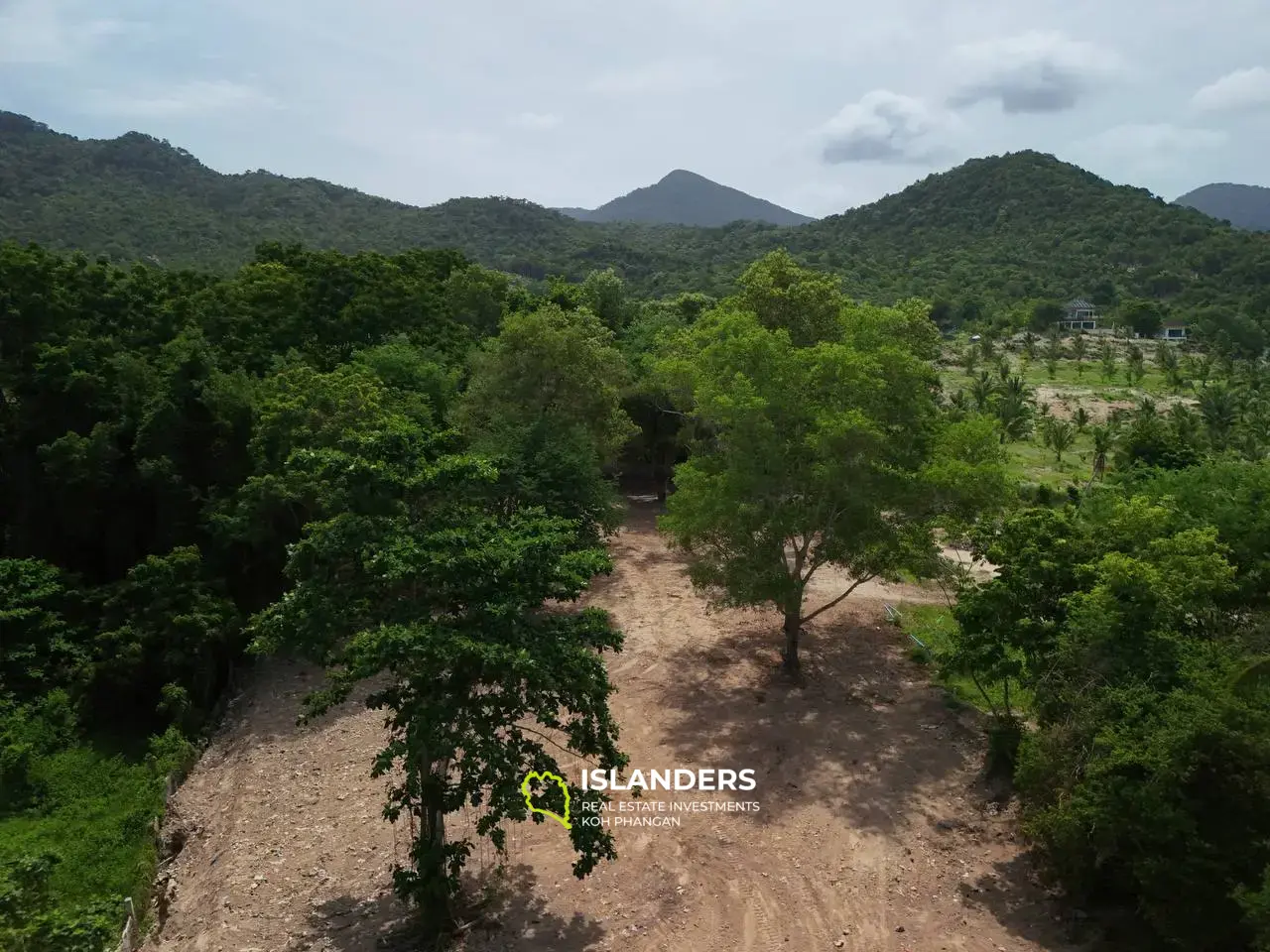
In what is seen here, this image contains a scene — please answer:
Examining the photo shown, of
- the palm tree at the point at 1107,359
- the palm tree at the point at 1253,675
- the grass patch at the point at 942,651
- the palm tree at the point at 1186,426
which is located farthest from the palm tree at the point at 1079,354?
the palm tree at the point at 1253,675

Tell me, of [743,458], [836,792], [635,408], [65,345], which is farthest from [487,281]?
[836,792]

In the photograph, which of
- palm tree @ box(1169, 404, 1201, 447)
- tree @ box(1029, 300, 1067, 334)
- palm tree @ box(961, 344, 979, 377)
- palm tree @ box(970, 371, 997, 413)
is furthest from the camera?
tree @ box(1029, 300, 1067, 334)

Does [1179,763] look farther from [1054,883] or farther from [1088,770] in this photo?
[1054,883]

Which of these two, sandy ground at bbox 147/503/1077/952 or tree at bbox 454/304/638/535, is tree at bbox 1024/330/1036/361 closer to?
tree at bbox 454/304/638/535

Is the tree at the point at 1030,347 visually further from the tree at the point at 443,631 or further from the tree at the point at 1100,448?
the tree at the point at 443,631

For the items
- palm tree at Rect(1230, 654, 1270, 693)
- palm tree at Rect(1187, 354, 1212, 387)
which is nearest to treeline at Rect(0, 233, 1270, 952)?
palm tree at Rect(1230, 654, 1270, 693)

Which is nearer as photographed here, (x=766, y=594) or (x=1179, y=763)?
(x=1179, y=763)

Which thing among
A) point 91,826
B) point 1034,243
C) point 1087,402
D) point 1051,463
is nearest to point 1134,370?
point 1087,402
